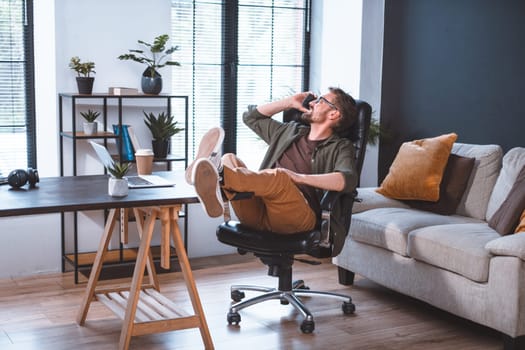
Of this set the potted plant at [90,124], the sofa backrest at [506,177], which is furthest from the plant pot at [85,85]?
the sofa backrest at [506,177]

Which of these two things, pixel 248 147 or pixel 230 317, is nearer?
pixel 230 317

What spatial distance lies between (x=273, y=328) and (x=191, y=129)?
208 centimetres

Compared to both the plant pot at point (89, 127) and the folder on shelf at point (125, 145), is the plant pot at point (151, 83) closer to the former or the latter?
the folder on shelf at point (125, 145)

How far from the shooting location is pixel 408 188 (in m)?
4.29

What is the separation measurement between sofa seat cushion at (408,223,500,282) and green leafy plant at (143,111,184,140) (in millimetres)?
1732

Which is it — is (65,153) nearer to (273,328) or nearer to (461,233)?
(273,328)

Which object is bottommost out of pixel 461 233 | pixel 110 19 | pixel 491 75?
pixel 461 233

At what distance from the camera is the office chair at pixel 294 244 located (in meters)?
3.49

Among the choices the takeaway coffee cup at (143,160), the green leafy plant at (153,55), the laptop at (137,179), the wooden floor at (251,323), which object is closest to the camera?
the laptop at (137,179)

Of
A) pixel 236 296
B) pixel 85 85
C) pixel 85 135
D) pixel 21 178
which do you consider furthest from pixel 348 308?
pixel 85 85

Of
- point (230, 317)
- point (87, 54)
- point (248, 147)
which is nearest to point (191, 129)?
point (248, 147)

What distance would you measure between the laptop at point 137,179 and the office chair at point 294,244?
0.40 metres

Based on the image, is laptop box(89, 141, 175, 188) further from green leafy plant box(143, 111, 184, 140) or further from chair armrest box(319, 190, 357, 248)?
green leafy plant box(143, 111, 184, 140)

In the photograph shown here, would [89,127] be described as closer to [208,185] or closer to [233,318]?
[233,318]
